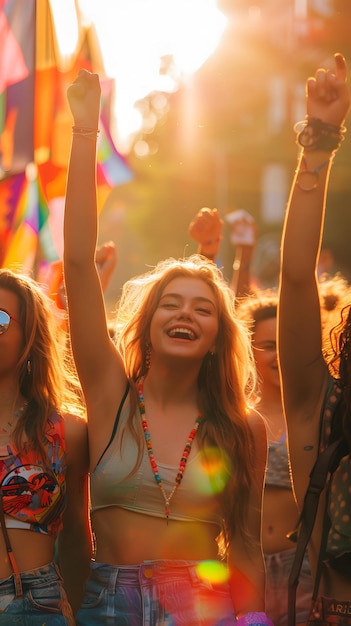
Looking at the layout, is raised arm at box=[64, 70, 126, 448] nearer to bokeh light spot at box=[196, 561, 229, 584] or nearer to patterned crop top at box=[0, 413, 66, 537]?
patterned crop top at box=[0, 413, 66, 537]

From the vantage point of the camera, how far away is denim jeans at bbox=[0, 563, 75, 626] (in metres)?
3.40

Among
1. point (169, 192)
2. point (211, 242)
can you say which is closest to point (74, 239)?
point (211, 242)

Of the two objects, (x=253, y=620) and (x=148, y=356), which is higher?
(x=148, y=356)

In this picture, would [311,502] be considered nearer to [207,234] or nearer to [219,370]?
[219,370]

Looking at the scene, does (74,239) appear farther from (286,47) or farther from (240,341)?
(286,47)

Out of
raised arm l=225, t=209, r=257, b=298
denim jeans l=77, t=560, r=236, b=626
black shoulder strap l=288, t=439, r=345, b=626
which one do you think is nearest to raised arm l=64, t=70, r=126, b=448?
denim jeans l=77, t=560, r=236, b=626

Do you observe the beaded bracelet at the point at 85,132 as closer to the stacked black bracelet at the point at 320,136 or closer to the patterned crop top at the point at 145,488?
the stacked black bracelet at the point at 320,136

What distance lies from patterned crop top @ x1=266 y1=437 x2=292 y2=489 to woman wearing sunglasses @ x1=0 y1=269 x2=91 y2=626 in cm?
134

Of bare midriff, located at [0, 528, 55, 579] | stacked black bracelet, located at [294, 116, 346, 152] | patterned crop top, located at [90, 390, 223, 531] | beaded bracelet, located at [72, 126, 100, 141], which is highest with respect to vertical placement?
beaded bracelet, located at [72, 126, 100, 141]

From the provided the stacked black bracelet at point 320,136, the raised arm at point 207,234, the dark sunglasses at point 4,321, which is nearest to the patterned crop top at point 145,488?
the dark sunglasses at point 4,321

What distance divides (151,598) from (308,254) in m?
1.13

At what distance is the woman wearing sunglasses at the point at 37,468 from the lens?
11.3 feet

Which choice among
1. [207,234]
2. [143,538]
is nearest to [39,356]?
[143,538]

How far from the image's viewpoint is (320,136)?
318cm
